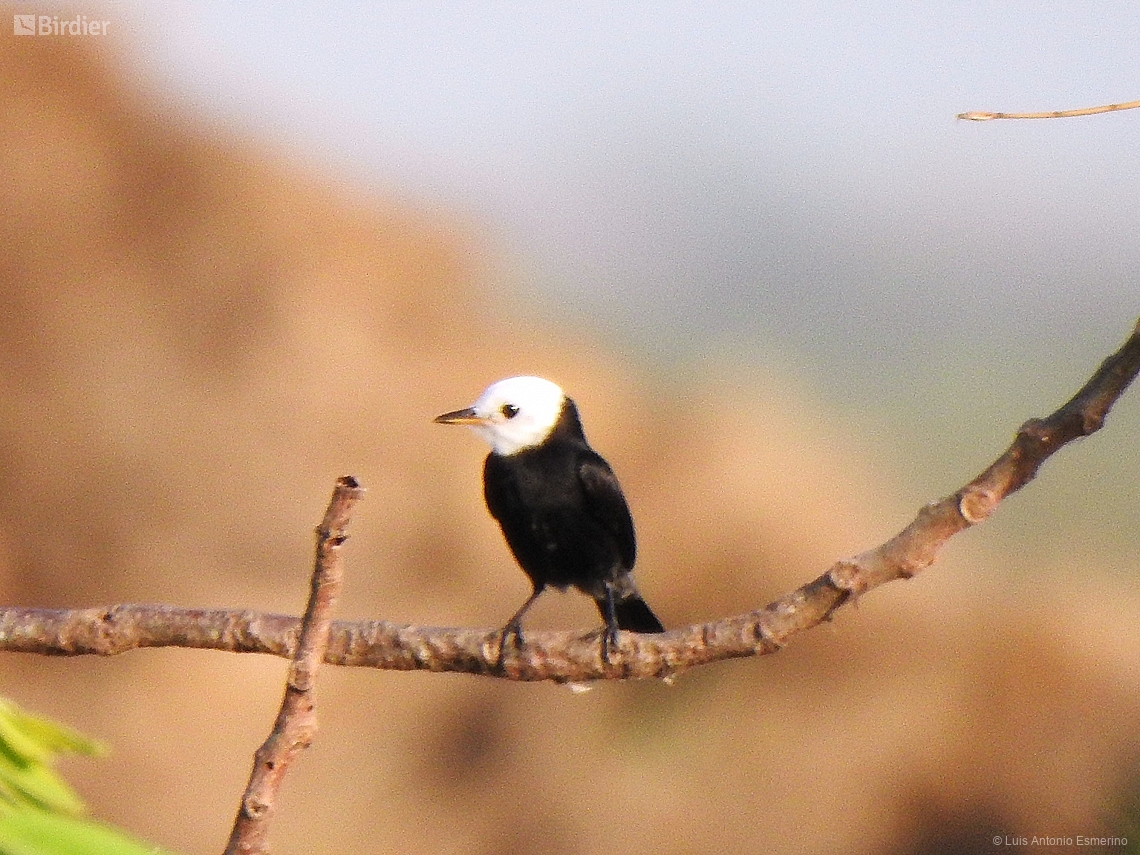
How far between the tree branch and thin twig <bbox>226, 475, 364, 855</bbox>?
557mm

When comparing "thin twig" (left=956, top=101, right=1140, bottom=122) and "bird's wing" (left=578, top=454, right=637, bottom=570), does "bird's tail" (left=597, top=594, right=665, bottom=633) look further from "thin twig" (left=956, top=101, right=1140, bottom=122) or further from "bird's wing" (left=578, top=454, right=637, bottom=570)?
"thin twig" (left=956, top=101, right=1140, bottom=122)

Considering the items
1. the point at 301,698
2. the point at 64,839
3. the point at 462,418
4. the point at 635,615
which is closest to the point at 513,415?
the point at 462,418

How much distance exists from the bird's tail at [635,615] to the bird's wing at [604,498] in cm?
13

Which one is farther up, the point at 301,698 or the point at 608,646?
the point at 608,646

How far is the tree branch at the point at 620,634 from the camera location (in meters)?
1.28

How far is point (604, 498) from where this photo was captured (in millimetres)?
2645

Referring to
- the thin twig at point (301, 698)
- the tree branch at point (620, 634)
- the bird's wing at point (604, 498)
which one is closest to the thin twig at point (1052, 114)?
the tree branch at point (620, 634)

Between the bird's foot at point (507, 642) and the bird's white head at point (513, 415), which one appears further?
the bird's white head at point (513, 415)

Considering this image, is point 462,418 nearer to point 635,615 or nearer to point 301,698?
point 635,615

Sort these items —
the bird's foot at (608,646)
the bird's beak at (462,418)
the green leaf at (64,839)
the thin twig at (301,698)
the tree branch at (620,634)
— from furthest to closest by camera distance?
the bird's beak at (462,418)
the bird's foot at (608,646)
the tree branch at (620,634)
the thin twig at (301,698)
the green leaf at (64,839)

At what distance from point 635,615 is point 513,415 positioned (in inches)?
20.0

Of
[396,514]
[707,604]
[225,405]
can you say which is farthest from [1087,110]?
[225,405]

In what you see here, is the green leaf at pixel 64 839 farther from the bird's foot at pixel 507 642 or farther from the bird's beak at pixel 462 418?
the bird's beak at pixel 462 418

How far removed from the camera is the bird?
8.68ft
